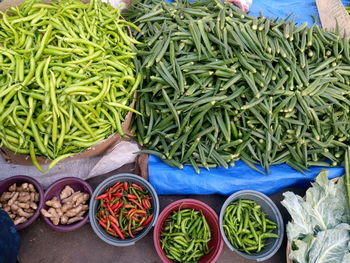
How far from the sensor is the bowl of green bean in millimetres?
2525

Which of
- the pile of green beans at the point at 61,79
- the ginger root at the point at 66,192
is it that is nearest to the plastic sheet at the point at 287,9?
the pile of green beans at the point at 61,79

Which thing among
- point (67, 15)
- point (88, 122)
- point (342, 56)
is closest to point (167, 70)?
point (88, 122)

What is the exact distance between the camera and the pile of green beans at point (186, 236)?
249 cm

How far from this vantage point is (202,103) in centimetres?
262

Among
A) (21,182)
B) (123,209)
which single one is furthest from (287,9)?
(21,182)

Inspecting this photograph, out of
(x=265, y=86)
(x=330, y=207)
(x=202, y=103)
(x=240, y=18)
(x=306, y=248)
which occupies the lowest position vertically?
(x=306, y=248)

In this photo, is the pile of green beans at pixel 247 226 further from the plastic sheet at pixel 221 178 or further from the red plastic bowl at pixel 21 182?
the red plastic bowl at pixel 21 182

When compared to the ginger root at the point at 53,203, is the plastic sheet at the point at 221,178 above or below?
above

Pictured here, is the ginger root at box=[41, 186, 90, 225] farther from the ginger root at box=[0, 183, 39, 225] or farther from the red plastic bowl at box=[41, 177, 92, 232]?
the ginger root at box=[0, 183, 39, 225]

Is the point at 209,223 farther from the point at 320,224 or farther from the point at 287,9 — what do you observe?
the point at 287,9

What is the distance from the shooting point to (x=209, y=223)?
268 cm

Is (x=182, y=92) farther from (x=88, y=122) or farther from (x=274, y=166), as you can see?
(x=274, y=166)

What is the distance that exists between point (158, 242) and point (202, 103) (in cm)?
130

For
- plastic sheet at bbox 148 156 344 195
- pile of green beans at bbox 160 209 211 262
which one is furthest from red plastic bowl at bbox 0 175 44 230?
pile of green beans at bbox 160 209 211 262
